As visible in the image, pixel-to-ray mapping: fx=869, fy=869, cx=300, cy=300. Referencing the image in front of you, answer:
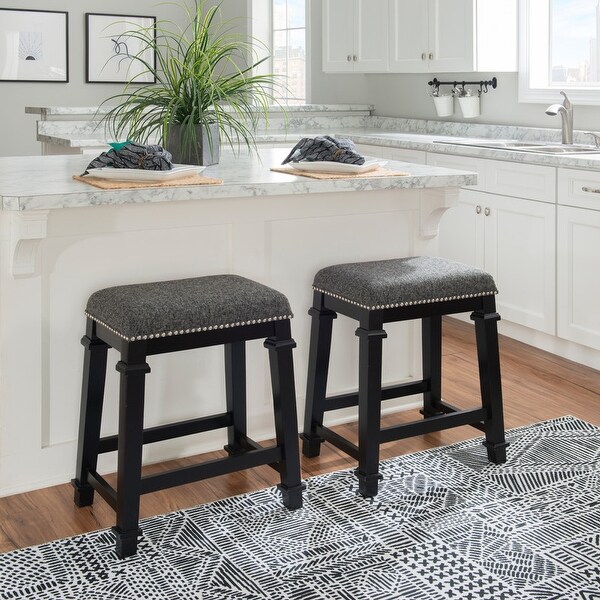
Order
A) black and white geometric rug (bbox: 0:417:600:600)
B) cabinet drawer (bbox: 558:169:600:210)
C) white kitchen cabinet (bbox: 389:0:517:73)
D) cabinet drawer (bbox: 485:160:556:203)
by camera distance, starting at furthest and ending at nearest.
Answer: white kitchen cabinet (bbox: 389:0:517:73) < cabinet drawer (bbox: 485:160:556:203) < cabinet drawer (bbox: 558:169:600:210) < black and white geometric rug (bbox: 0:417:600:600)

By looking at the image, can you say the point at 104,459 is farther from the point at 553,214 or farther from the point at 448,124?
the point at 448,124

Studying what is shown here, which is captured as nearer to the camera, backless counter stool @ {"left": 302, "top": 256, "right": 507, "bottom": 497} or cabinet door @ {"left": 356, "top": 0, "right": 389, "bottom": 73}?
backless counter stool @ {"left": 302, "top": 256, "right": 507, "bottom": 497}

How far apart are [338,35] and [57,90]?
2672 millimetres

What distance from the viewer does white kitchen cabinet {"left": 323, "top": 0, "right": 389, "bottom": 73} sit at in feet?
17.5

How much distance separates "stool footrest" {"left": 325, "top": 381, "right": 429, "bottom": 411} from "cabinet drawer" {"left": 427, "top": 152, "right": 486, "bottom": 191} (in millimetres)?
1375

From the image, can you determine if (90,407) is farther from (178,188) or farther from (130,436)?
(178,188)

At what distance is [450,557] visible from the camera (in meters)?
2.17

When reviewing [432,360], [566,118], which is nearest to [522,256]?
[566,118]

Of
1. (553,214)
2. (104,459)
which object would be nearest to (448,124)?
(553,214)

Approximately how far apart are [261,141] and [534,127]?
154 cm

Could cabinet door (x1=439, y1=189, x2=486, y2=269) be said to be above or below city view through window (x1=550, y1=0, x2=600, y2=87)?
below

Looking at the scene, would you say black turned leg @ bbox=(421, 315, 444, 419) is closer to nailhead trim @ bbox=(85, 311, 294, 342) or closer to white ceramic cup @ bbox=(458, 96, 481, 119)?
nailhead trim @ bbox=(85, 311, 294, 342)

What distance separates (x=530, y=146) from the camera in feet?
14.8

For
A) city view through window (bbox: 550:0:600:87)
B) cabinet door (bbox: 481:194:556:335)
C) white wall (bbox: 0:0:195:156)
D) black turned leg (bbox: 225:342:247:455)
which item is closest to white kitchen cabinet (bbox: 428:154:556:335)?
cabinet door (bbox: 481:194:556:335)
